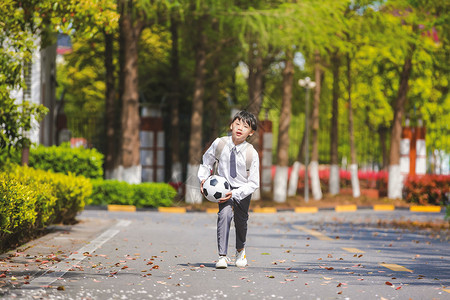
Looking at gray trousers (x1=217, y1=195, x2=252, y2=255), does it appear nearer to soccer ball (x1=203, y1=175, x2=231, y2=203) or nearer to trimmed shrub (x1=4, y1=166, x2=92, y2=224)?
soccer ball (x1=203, y1=175, x2=231, y2=203)

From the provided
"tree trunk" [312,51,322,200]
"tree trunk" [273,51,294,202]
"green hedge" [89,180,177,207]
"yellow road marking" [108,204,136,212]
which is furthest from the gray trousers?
"tree trunk" [312,51,322,200]

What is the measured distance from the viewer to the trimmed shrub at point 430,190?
3234 centimetres

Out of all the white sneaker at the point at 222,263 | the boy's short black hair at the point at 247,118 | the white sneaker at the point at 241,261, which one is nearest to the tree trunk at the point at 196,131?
the white sneaker at the point at 241,261

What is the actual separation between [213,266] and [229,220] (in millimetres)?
701

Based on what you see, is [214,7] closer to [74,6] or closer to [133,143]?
[133,143]

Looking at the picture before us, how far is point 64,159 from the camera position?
26328 millimetres

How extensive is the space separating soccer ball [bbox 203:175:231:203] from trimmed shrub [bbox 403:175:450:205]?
2343 centimetres

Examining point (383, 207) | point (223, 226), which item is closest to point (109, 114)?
point (383, 207)

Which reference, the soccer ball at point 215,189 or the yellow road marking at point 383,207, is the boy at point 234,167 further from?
the yellow road marking at point 383,207

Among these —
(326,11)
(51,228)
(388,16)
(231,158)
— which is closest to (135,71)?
(326,11)

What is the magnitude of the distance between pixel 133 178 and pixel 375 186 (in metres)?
14.7

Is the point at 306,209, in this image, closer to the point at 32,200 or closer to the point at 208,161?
the point at 32,200

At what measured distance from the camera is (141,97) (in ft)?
124

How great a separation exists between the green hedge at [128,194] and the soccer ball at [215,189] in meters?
17.5
